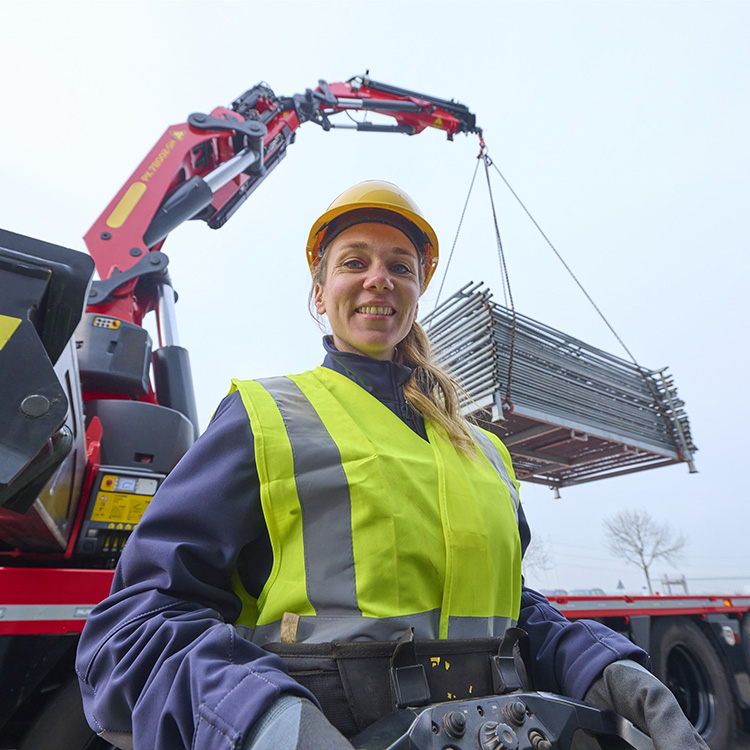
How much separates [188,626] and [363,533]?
35cm

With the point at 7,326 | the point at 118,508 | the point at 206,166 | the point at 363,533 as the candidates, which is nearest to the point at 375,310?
the point at 363,533

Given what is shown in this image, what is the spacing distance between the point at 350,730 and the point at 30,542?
5.64 feet

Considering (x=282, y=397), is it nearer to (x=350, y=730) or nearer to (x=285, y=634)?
(x=285, y=634)

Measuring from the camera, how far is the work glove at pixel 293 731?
73 centimetres

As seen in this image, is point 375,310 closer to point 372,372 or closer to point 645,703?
point 372,372

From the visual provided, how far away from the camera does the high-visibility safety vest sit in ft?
3.38

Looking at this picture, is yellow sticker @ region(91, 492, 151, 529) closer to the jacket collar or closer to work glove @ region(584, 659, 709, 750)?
the jacket collar

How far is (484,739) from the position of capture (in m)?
0.91

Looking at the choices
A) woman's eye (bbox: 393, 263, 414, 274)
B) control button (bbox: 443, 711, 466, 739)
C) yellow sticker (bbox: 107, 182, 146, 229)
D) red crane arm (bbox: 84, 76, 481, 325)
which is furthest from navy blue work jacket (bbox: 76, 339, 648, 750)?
yellow sticker (bbox: 107, 182, 146, 229)

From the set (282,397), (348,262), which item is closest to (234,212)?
(348,262)

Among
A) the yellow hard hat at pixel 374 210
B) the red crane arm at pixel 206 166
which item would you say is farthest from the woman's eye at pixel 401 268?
the red crane arm at pixel 206 166

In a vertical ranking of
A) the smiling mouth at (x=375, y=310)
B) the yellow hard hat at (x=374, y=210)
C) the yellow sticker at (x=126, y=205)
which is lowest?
the smiling mouth at (x=375, y=310)

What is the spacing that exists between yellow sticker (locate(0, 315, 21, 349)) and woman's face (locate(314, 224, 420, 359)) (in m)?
0.77

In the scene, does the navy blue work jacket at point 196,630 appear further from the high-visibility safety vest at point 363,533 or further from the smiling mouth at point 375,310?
the smiling mouth at point 375,310
